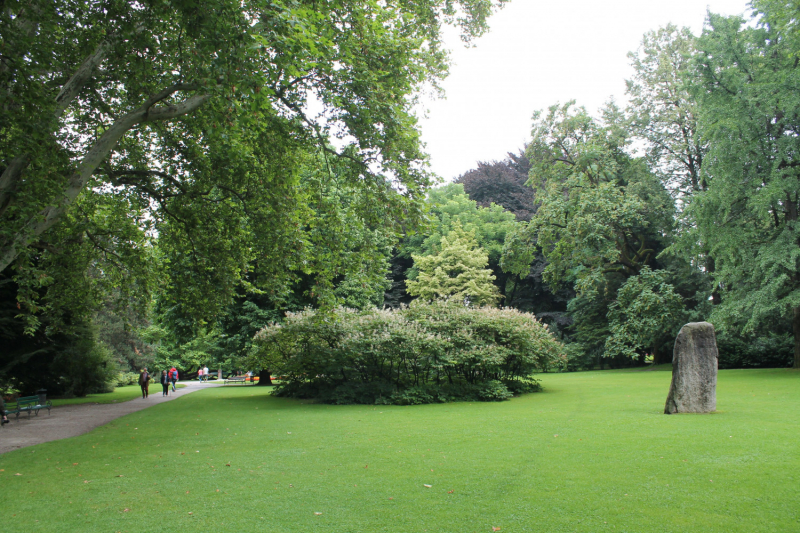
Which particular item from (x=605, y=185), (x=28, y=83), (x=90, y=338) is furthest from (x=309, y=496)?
(x=605, y=185)

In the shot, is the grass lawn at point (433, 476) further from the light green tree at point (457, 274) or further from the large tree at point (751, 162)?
the light green tree at point (457, 274)

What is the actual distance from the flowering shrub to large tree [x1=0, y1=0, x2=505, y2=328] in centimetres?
388

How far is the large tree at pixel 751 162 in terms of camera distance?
19469 mm

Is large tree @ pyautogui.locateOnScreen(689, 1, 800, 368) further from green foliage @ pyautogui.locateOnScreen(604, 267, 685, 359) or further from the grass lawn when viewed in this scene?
the grass lawn

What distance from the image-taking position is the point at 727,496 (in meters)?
5.14

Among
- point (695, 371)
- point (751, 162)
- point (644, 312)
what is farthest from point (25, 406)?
point (751, 162)

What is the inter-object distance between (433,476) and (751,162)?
2201 cm

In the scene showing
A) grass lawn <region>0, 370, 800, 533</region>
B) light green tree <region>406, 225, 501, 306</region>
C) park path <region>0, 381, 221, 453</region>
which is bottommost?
park path <region>0, 381, 221, 453</region>

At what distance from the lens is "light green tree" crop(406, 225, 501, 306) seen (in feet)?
116

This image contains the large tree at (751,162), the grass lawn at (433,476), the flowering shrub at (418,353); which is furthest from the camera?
the large tree at (751,162)

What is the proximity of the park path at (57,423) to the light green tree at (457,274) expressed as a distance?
A: 69.2 feet

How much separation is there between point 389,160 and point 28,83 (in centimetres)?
681

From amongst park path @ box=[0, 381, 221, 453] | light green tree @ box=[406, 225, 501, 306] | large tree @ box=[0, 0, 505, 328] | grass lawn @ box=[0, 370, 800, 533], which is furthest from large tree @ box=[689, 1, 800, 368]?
park path @ box=[0, 381, 221, 453]

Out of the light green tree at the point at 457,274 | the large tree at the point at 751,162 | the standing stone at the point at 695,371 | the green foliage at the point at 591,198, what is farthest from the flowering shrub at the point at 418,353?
the light green tree at the point at 457,274
